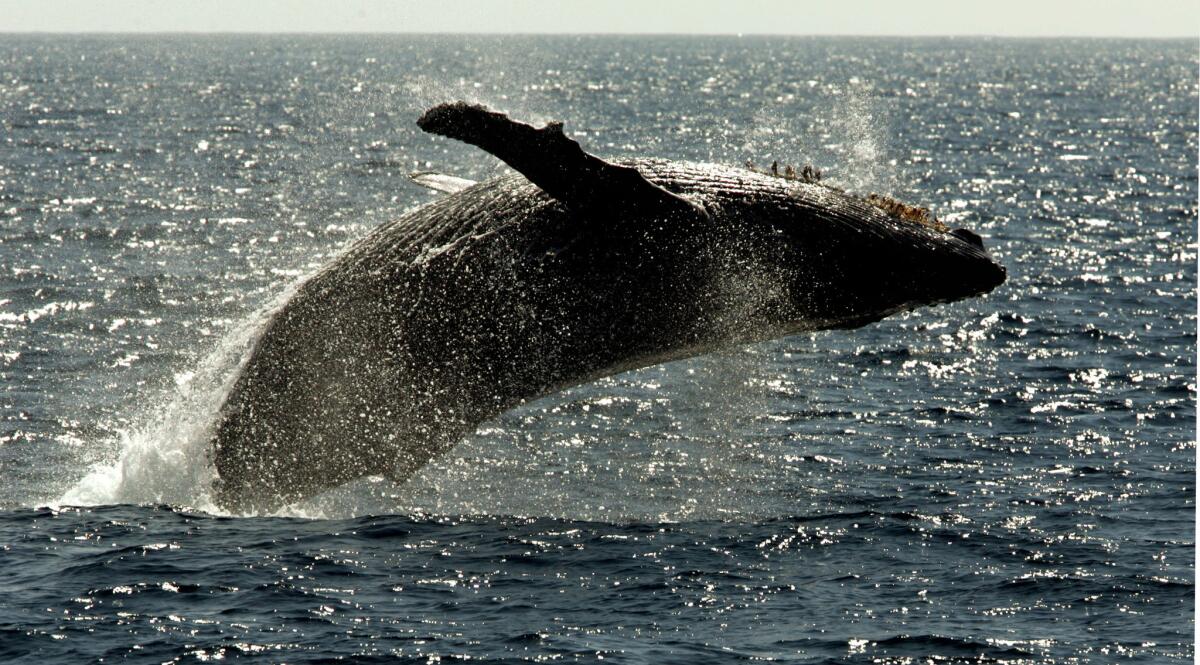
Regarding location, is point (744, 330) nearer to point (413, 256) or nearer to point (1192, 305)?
point (413, 256)

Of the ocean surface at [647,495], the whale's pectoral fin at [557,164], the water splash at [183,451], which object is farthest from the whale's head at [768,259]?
the water splash at [183,451]

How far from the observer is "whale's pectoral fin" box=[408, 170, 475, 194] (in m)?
15.0

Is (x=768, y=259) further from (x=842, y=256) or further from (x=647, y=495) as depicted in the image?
(x=647, y=495)

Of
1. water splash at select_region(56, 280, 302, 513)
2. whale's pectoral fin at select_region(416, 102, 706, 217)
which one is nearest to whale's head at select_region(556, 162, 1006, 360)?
whale's pectoral fin at select_region(416, 102, 706, 217)

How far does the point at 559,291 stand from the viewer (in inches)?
554

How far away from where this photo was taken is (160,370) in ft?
82.5

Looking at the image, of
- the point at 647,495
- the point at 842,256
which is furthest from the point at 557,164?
the point at 647,495

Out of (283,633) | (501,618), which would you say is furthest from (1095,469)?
(283,633)

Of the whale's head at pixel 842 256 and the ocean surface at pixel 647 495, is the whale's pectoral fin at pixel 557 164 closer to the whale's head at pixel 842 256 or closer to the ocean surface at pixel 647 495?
the whale's head at pixel 842 256

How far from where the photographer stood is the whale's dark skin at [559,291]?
1398 centimetres

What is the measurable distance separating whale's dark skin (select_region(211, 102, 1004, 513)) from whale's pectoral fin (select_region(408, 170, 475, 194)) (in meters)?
0.21

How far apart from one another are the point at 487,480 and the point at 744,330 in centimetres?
616

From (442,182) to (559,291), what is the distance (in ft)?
6.98

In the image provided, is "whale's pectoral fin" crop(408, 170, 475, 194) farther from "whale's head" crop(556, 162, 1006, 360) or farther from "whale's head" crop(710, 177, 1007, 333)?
"whale's head" crop(710, 177, 1007, 333)
